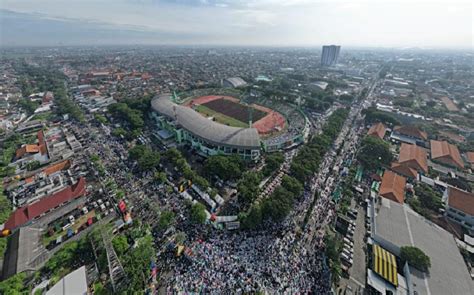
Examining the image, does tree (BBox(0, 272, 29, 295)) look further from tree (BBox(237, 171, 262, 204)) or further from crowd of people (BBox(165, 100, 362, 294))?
tree (BBox(237, 171, 262, 204))

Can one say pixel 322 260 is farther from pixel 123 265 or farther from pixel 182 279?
pixel 123 265

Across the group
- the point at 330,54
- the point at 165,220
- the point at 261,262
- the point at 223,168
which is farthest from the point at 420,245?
the point at 330,54

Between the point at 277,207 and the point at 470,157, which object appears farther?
the point at 470,157

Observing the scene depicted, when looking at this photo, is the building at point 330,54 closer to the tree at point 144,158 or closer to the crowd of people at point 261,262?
the crowd of people at point 261,262

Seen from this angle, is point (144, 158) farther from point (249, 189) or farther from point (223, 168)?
point (249, 189)

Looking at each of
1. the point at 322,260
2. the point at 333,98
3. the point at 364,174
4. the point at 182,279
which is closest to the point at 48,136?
the point at 182,279
